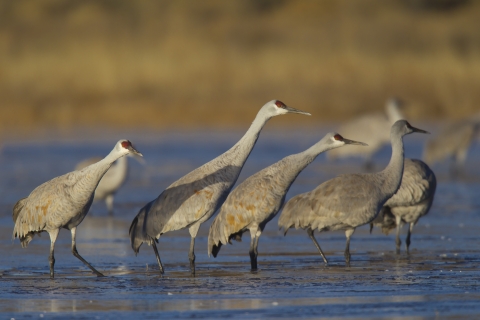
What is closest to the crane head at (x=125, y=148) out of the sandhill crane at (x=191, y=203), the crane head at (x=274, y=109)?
the sandhill crane at (x=191, y=203)

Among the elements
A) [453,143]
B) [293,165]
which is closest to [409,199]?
[293,165]

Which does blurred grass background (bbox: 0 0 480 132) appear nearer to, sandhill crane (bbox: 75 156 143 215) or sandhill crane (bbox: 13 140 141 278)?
sandhill crane (bbox: 75 156 143 215)

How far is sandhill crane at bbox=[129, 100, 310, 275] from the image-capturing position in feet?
28.9

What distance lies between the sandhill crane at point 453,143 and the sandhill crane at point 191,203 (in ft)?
31.7

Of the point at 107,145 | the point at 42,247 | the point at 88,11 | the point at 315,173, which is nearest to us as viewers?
the point at 42,247

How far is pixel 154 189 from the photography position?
15.6 m

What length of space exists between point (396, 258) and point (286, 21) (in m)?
26.9

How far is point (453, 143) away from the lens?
18.3 meters

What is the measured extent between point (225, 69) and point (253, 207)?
75.0 feet

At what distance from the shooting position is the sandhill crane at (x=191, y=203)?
8805mm

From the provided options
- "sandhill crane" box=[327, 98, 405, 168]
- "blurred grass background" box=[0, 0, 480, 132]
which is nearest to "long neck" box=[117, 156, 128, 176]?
"sandhill crane" box=[327, 98, 405, 168]

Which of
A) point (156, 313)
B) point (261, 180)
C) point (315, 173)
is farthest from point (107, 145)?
point (156, 313)

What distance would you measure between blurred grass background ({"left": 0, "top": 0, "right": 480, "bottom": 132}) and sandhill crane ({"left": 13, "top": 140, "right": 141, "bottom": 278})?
67.1 feet

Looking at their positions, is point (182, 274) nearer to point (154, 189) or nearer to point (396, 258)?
point (396, 258)
